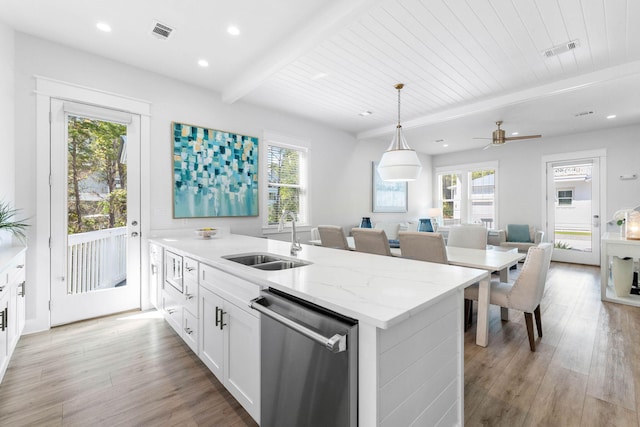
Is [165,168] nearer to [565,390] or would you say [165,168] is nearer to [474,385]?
[474,385]

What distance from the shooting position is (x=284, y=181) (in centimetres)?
474

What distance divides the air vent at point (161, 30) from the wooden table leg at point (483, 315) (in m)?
3.64

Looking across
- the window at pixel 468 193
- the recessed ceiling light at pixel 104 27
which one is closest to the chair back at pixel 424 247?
the recessed ceiling light at pixel 104 27

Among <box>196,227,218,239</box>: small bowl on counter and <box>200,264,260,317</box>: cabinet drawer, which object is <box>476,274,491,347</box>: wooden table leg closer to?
<box>200,264,260,317</box>: cabinet drawer

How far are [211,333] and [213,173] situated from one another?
7.96 feet

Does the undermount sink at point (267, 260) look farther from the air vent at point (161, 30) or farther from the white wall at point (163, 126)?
the air vent at point (161, 30)

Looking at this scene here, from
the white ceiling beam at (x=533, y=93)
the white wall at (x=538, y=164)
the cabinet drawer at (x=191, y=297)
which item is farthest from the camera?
the white wall at (x=538, y=164)

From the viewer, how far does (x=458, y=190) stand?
7727 mm

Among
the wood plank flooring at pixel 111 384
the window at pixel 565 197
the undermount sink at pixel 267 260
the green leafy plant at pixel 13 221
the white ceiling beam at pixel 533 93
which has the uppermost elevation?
the white ceiling beam at pixel 533 93

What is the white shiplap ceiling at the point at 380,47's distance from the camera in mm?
2289

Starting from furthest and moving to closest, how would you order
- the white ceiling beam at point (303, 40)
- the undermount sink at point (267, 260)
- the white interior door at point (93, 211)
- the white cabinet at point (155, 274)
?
the white cabinet at point (155, 274) < the white interior door at point (93, 211) < the white ceiling beam at point (303, 40) < the undermount sink at point (267, 260)

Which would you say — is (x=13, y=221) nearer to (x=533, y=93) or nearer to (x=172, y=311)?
(x=172, y=311)

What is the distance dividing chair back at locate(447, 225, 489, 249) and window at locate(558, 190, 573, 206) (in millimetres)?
4206

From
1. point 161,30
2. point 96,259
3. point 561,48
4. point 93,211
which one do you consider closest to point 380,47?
point 561,48
